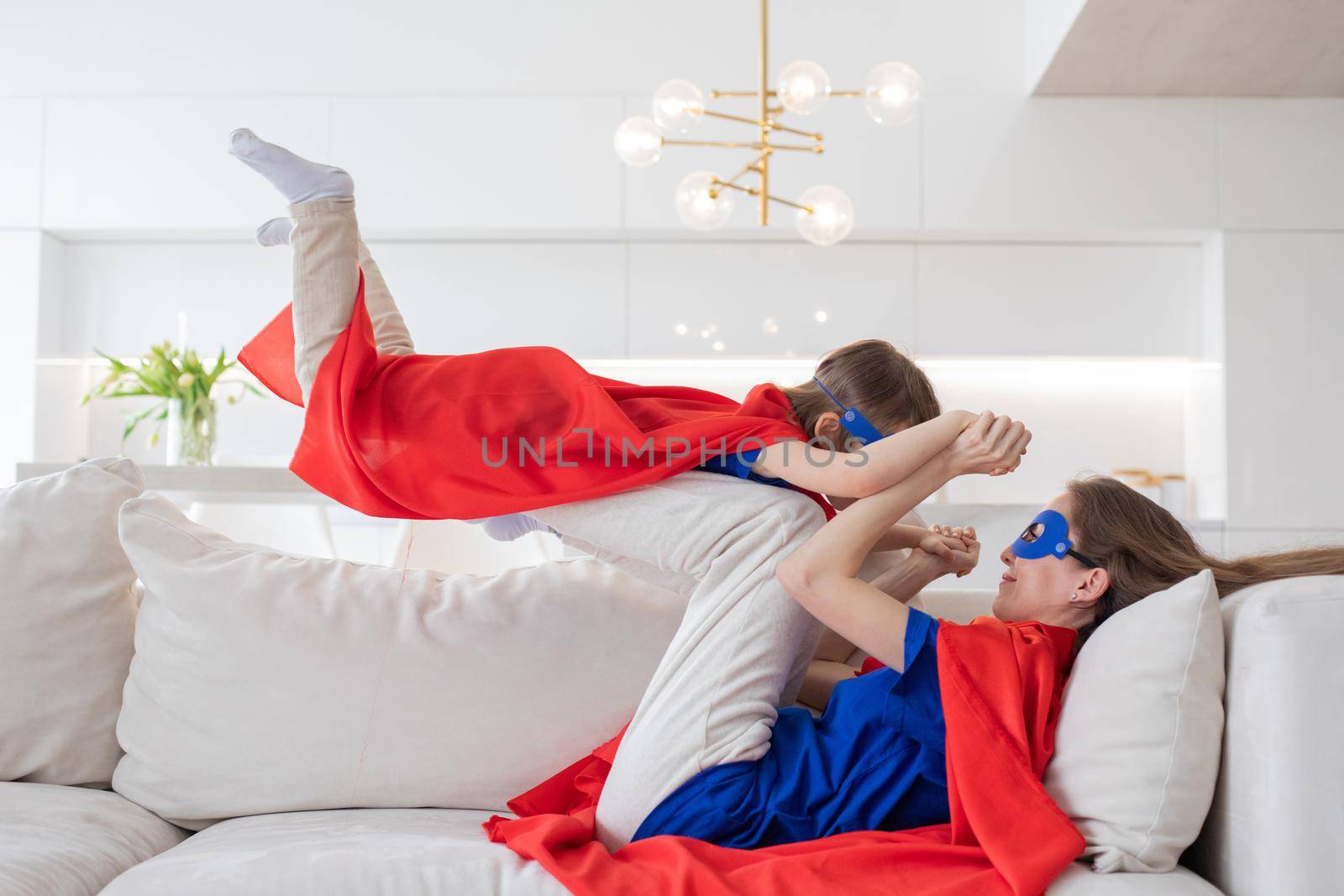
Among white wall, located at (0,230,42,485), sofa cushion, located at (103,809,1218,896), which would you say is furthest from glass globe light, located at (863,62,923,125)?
white wall, located at (0,230,42,485)

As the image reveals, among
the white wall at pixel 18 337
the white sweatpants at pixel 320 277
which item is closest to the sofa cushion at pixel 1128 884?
the white sweatpants at pixel 320 277

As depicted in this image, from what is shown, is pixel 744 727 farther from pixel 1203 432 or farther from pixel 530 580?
pixel 1203 432

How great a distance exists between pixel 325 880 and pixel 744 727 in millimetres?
539

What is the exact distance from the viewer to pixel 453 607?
5.76ft

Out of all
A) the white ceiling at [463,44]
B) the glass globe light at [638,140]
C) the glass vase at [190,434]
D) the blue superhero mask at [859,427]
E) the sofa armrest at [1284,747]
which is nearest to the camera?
the sofa armrest at [1284,747]

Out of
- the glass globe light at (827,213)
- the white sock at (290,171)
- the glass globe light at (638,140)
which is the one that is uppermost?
the glass globe light at (638,140)

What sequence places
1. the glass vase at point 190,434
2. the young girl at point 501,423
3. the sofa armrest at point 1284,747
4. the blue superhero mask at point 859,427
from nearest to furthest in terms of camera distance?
the sofa armrest at point 1284,747, the young girl at point 501,423, the blue superhero mask at point 859,427, the glass vase at point 190,434

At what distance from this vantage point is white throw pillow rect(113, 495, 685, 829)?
168 centimetres

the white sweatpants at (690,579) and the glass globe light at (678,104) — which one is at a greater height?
the glass globe light at (678,104)

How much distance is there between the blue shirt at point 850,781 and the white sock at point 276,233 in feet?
3.26

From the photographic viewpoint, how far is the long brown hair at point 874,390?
169 centimetres

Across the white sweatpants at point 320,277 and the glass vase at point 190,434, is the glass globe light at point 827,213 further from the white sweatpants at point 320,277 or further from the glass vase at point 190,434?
the glass vase at point 190,434

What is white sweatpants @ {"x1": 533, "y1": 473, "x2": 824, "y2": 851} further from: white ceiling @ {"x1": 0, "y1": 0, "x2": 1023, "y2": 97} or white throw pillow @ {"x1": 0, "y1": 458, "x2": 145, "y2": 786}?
white ceiling @ {"x1": 0, "y1": 0, "x2": 1023, "y2": 97}

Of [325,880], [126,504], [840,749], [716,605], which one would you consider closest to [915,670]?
[840,749]
